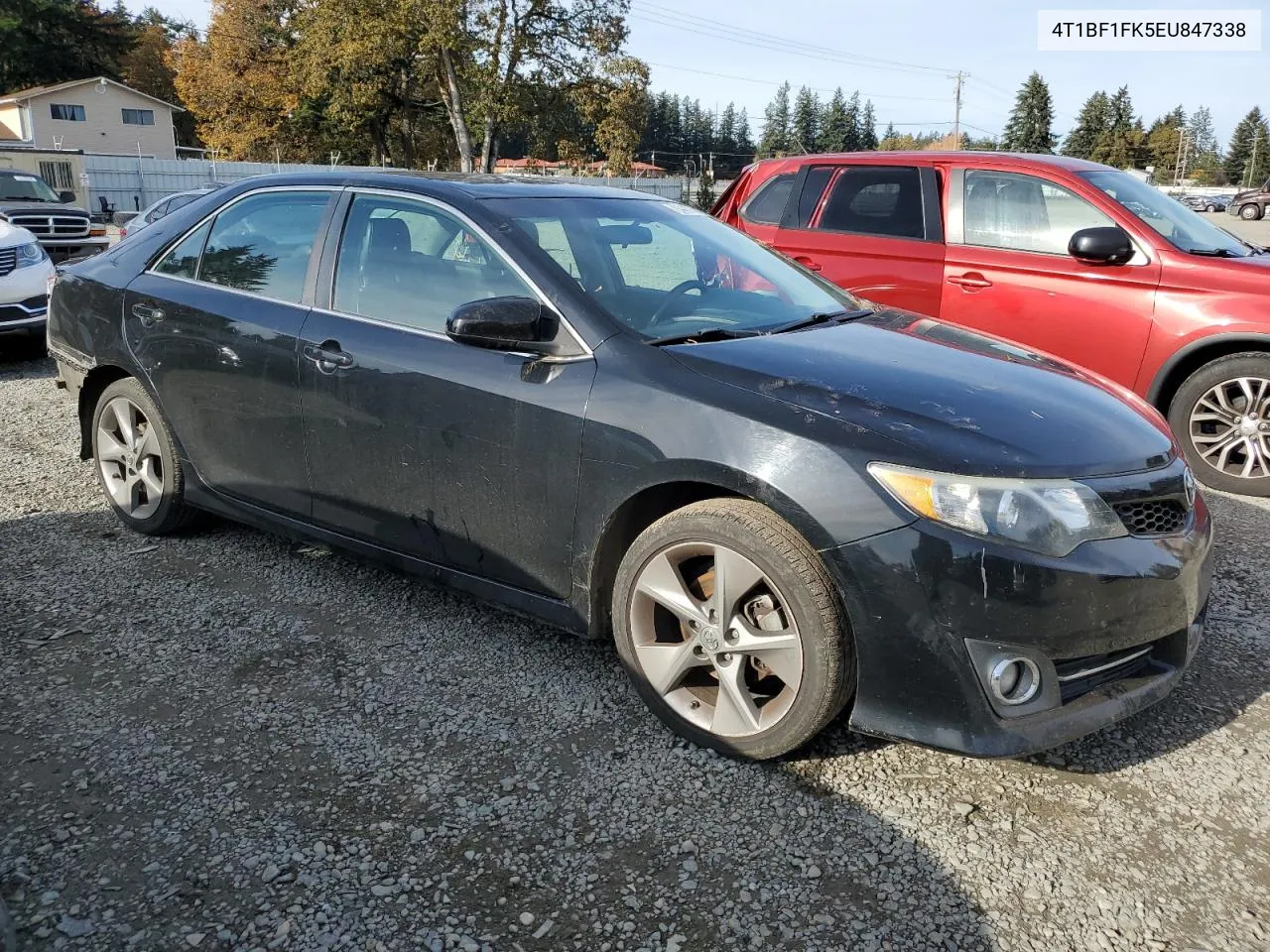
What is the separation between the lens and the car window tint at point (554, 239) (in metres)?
3.20

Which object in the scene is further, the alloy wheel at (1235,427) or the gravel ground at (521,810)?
the alloy wheel at (1235,427)

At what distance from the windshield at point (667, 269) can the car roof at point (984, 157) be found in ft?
9.21

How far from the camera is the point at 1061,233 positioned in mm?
5758

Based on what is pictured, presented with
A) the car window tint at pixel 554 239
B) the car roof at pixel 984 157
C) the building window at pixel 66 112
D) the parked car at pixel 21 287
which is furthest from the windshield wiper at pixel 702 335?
the building window at pixel 66 112

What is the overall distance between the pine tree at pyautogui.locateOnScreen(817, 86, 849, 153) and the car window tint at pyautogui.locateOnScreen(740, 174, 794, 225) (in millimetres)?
105681

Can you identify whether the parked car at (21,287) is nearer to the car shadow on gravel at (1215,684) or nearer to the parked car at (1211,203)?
the car shadow on gravel at (1215,684)

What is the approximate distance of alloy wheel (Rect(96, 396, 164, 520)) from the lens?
437 cm

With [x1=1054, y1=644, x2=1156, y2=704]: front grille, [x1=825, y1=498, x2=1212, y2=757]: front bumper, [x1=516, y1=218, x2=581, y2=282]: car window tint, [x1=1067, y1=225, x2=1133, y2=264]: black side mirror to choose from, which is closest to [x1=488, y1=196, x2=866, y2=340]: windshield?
[x1=516, y1=218, x2=581, y2=282]: car window tint

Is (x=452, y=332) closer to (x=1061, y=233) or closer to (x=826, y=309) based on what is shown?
(x=826, y=309)

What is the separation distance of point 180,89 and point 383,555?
2329 inches

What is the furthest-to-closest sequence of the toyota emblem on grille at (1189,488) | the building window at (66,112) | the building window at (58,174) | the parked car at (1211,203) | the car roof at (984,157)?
the parked car at (1211,203) → the building window at (66,112) → the building window at (58,174) → the car roof at (984,157) → the toyota emblem on grille at (1189,488)

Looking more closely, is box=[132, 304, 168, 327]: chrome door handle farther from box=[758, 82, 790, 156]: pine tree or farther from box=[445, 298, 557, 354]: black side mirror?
box=[758, 82, 790, 156]: pine tree

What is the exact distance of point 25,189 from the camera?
15.4 meters

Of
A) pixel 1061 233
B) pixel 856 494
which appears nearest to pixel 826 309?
pixel 856 494
